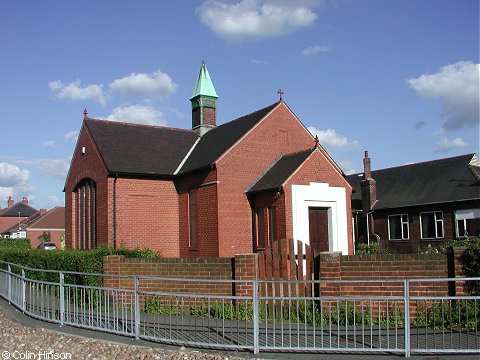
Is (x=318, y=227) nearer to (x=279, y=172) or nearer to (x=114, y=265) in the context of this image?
(x=279, y=172)

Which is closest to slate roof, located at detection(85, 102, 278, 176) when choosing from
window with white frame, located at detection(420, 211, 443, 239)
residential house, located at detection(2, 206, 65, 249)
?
window with white frame, located at detection(420, 211, 443, 239)

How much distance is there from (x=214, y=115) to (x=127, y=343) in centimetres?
2068

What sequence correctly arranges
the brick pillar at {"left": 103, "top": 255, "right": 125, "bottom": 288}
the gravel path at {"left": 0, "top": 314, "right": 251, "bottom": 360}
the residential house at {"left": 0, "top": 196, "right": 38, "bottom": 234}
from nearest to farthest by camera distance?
the gravel path at {"left": 0, "top": 314, "right": 251, "bottom": 360} → the brick pillar at {"left": 103, "top": 255, "right": 125, "bottom": 288} → the residential house at {"left": 0, "top": 196, "right": 38, "bottom": 234}

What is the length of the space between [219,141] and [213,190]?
3.52 meters

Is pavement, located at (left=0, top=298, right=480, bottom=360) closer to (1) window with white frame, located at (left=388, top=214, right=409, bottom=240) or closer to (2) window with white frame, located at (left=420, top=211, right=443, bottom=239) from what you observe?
(2) window with white frame, located at (left=420, top=211, right=443, bottom=239)

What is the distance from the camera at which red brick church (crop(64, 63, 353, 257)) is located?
2072 centimetres

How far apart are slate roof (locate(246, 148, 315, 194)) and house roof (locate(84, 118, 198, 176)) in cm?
437

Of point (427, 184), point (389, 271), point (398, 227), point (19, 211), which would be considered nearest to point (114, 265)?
point (389, 271)

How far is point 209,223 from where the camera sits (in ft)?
70.0

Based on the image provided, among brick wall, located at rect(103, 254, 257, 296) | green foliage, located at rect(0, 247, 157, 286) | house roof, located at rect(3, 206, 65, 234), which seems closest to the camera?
brick wall, located at rect(103, 254, 257, 296)

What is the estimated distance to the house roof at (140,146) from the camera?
22.7m

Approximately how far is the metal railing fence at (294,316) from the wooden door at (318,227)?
931cm

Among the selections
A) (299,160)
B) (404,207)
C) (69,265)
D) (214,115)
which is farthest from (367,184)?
(69,265)

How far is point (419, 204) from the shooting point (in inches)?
1303
